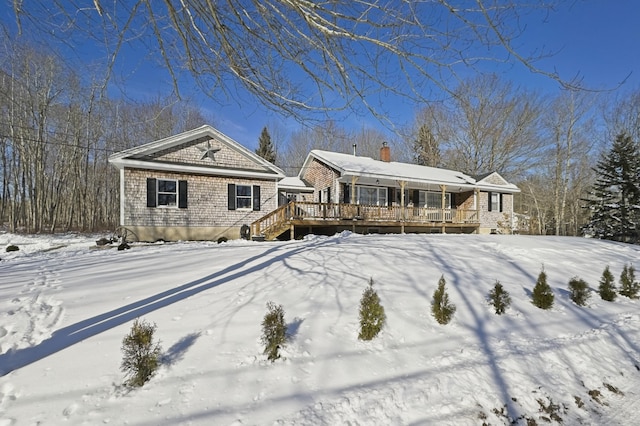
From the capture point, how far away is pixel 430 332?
3.85 m

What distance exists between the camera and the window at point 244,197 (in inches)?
563

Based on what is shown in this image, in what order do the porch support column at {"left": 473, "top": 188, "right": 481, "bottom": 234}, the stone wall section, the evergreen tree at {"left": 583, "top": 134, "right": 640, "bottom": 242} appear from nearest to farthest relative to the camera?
the stone wall section < the evergreen tree at {"left": 583, "top": 134, "right": 640, "bottom": 242} < the porch support column at {"left": 473, "top": 188, "right": 481, "bottom": 234}

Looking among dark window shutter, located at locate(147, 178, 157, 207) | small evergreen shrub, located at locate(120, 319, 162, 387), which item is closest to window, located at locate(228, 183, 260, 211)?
dark window shutter, located at locate(147, 178, 157, 207)

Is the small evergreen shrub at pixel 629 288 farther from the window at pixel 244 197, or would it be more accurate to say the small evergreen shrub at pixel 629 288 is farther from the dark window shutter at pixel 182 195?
the dark window shutter at pixel 182 195

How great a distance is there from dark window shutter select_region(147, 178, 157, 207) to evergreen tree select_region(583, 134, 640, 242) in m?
28.1

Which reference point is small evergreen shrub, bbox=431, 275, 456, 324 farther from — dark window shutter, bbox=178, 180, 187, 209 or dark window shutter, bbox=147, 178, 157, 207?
dark window shutter, bbox=147, 178, 157, 207

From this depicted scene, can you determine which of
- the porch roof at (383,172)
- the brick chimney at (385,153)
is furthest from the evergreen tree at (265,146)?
the brick chimney at (385,153)

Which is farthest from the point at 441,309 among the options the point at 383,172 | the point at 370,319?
the point at 383,172

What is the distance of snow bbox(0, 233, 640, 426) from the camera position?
2.39m

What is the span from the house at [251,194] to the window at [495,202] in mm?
2107

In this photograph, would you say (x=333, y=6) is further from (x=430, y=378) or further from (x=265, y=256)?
(x=265, y=256)

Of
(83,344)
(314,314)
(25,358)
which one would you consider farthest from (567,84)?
(25,358)

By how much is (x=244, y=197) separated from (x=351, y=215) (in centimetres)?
560

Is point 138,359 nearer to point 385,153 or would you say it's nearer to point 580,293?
point 580,293
